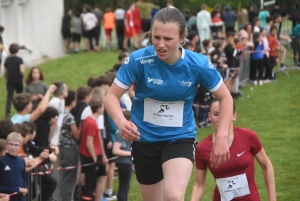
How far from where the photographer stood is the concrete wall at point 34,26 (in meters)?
22.4

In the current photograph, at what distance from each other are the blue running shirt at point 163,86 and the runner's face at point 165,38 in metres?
0.16

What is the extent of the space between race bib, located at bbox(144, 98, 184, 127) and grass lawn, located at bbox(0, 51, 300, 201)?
16.2 ft

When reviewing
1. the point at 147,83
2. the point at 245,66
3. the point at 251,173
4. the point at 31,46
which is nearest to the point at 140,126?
the point at 147,83

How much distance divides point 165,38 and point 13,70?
405 inches

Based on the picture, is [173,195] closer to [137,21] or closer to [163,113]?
[163,113]

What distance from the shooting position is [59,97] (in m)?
10.9

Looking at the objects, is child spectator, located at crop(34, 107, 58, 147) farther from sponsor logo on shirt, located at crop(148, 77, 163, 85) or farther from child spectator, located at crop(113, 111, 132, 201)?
sponsor logo on shirt, located at crop(148, 77, 163, 85)

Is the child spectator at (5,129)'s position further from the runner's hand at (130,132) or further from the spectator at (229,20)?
the spectator at (229,20)

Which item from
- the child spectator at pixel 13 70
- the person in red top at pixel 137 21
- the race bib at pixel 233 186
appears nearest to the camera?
the race bib at pixel 233 186

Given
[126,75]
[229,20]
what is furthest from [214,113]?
[229,20]

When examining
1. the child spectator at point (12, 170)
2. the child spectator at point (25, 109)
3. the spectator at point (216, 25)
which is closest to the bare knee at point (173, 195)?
the child spectator at point (12, 170)

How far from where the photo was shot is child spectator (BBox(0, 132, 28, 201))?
291 inches

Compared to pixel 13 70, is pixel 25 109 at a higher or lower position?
higher

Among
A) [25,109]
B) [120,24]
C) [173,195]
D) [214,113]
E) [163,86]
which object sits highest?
[163,86]
